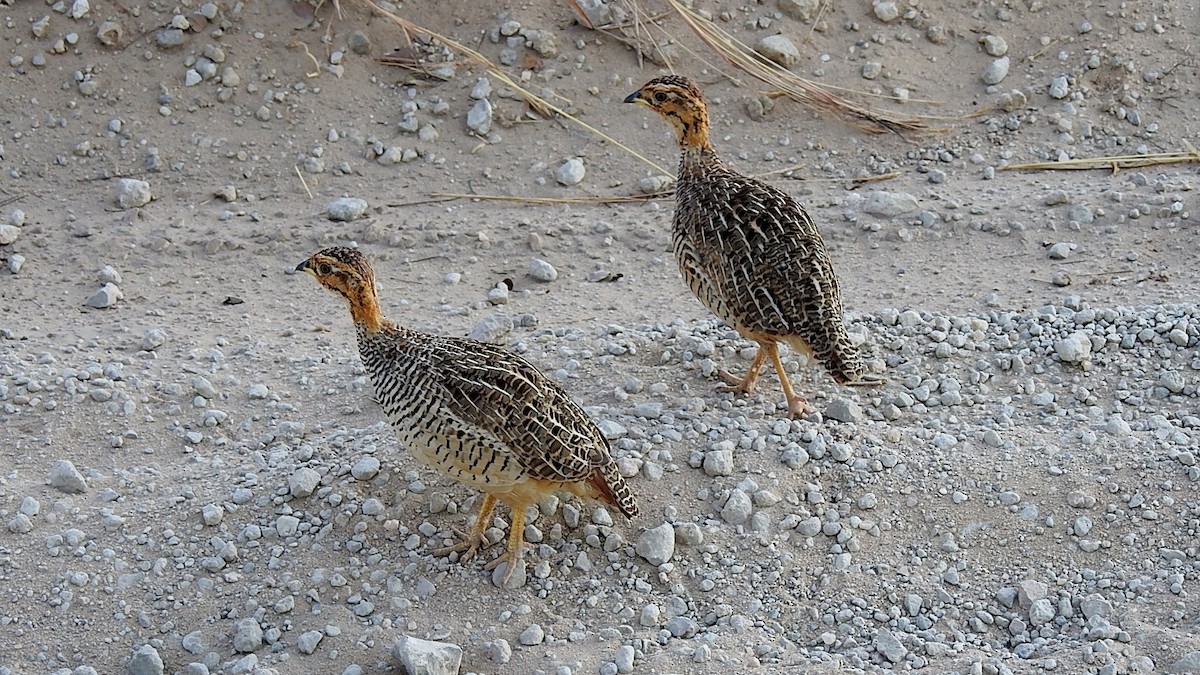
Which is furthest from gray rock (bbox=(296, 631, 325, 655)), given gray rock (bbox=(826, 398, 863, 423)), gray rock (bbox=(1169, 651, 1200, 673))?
gray rock (bbox=(1169, 651, 1200, 673))

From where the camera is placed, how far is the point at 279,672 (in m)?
5.00

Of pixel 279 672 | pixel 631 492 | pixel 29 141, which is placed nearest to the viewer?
pixel 279 672

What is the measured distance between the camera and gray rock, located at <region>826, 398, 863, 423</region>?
20.7 feet

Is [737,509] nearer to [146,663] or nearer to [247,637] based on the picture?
[247,637]

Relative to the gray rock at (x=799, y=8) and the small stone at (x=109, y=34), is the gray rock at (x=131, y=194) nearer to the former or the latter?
the small stone at (x=109, y=34)

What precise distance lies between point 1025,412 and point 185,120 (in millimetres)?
5757

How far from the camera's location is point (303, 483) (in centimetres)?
575

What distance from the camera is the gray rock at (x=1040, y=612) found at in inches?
206

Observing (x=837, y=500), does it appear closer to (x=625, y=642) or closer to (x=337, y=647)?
(x=625, y=642)

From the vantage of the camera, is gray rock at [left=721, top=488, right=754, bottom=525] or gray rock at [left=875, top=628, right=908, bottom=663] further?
gray rock at [left=721, top=488, right=754, bottom=525]

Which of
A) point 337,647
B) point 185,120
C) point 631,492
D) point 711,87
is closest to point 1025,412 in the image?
point 631,492

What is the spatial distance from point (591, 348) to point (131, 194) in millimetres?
3496

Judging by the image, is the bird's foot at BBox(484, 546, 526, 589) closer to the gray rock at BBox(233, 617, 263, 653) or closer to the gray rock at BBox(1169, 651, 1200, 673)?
the gray rock at BBox(233, 617, 263, 653)

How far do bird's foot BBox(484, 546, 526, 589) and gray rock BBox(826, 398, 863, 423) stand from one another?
5.61 feet
